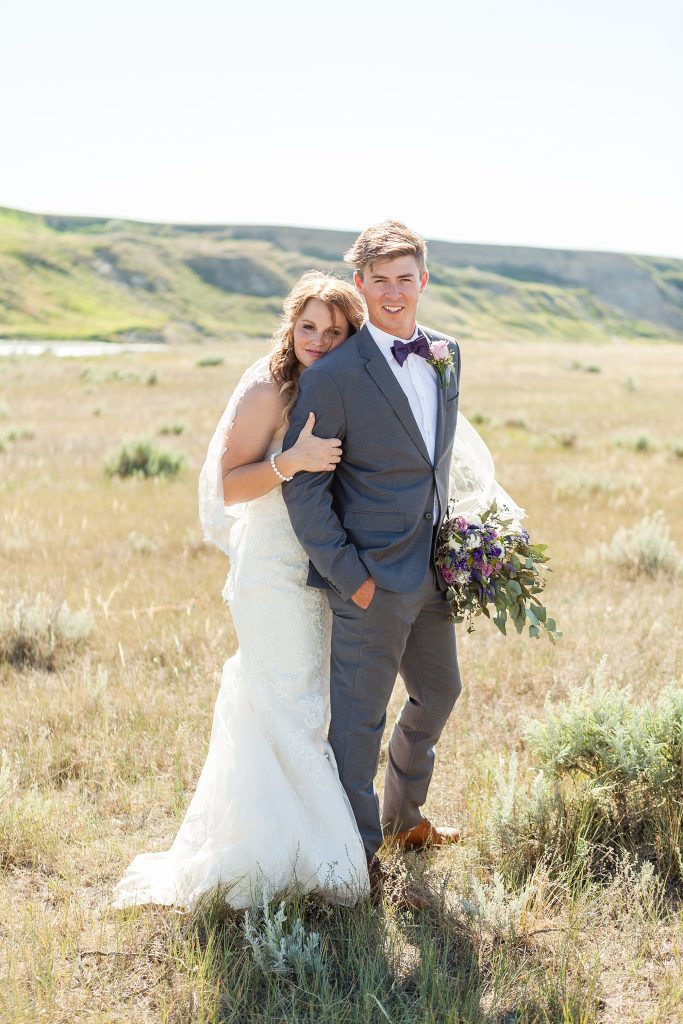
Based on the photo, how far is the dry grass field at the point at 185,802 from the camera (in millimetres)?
2738

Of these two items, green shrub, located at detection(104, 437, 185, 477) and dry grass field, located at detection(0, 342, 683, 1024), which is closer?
dry grass field, located at detection(0, 342, 683, 1024)

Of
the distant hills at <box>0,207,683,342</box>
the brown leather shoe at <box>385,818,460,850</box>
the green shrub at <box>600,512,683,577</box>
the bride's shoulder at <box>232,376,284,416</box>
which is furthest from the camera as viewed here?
the distant hills at <box>0,207,683,342</box>

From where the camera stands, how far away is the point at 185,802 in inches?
157

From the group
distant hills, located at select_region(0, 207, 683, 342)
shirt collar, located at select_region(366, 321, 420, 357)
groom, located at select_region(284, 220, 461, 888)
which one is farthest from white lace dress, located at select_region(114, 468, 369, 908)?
distant hills, located at select_region(0, 207, 683, 342)

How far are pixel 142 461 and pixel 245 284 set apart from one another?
116 m

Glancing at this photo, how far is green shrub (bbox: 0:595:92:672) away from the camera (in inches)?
218

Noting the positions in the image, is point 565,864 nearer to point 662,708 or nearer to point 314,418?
point 662,708

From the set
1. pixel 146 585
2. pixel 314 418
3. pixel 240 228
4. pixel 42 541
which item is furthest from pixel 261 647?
pixel 240 228

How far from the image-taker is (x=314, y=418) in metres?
3.16

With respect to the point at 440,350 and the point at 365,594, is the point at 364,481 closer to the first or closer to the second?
the point at 365,594

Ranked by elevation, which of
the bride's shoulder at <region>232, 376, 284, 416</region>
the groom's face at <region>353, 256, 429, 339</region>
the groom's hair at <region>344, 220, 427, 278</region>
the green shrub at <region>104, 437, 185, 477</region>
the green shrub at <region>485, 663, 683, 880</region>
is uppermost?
the groom's hair at <region>344, 220, 427, 278</region>

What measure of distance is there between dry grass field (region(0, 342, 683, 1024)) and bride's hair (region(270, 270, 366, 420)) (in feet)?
6.25

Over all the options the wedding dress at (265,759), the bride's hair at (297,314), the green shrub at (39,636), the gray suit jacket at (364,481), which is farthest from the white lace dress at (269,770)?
the green shrub at (39,636)

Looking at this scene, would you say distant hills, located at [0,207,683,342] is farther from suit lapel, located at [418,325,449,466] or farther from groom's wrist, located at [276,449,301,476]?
groom's wrist, located at [276,449,301,476]
